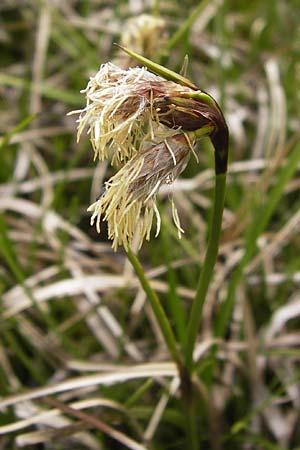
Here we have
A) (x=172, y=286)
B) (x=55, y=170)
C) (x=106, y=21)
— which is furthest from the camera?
(x=106, y=21)

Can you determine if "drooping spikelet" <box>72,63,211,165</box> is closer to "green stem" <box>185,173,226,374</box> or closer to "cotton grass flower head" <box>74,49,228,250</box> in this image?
"cotton grass flower head" <box>74,49,228,250</box>

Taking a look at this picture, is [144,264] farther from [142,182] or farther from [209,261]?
[142,182]

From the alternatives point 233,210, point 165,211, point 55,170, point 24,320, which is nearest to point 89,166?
point 55,170

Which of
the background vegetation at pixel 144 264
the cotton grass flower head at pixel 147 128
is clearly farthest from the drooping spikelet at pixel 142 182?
the background vegetation at pixel 144 264

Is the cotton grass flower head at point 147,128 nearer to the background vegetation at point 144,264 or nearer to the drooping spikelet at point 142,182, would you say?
the drooping spikelet at point 142,182

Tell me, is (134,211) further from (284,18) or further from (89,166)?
(284,18)
